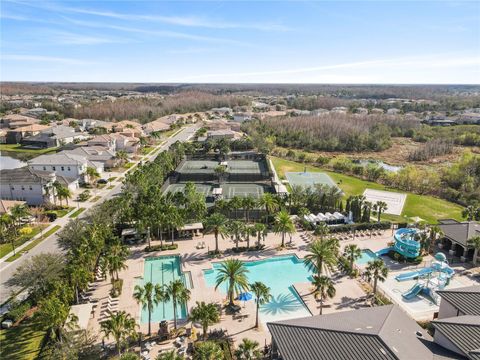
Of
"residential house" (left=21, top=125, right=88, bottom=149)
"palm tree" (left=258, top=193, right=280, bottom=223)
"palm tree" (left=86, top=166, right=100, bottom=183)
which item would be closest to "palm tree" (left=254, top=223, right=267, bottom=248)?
"palm tree" (left=258, top=193, right=280, bottom=223)

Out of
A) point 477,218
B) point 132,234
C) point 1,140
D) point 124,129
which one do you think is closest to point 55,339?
point 132,234

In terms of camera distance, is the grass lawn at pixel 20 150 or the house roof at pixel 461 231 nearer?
the house roof at pixel 461 231

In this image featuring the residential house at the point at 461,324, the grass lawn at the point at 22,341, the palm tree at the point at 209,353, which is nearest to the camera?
the residential house at the point at 461,324

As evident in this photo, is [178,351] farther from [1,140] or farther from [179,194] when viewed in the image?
[1,140]

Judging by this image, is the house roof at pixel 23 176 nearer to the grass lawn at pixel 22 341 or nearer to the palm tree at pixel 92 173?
the palm tree at pixel 92 173

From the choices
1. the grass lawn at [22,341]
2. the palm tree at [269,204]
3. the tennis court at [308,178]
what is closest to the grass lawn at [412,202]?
the tennis court at [308,178]

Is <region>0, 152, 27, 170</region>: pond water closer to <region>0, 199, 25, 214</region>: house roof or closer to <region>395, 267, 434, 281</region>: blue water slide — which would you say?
<region>0, 199, 25, 214</region>: house roof

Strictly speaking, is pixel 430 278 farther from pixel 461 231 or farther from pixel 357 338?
pixel 357 338
